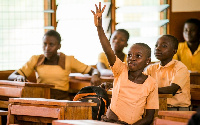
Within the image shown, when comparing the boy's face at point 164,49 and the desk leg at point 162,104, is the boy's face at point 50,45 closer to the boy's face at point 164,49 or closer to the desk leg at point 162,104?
the boy's face at point 164,49

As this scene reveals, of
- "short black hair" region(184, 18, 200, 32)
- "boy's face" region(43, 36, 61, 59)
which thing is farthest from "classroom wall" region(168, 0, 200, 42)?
"boy's face" region(43, 36, 61, 59)

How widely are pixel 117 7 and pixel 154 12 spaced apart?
726mm

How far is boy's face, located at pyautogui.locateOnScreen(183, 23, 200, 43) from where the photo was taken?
6.86 m

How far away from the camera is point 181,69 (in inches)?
171

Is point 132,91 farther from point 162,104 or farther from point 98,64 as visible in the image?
point 98,64

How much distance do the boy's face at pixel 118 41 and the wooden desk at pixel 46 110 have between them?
2181mm

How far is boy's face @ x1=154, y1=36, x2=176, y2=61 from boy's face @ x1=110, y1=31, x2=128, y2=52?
3.91ft

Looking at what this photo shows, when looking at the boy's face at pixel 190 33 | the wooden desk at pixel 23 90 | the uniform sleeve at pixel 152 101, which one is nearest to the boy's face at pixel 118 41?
the wooden desk at pixel 23 90

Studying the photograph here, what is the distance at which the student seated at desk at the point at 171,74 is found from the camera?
4277mm

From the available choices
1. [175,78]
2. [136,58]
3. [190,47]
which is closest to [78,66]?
[175,78]

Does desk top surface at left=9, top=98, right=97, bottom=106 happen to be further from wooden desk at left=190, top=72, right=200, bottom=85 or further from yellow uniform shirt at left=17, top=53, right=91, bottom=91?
wooden desk at left=190, top=72, right=200, bottom=85

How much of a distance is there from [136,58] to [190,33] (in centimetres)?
357

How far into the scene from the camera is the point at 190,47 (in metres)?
6.79

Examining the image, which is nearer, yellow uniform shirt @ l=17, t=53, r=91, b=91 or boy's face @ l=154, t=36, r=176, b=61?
boy's face @ l=154, t=36, r=176, b=61
